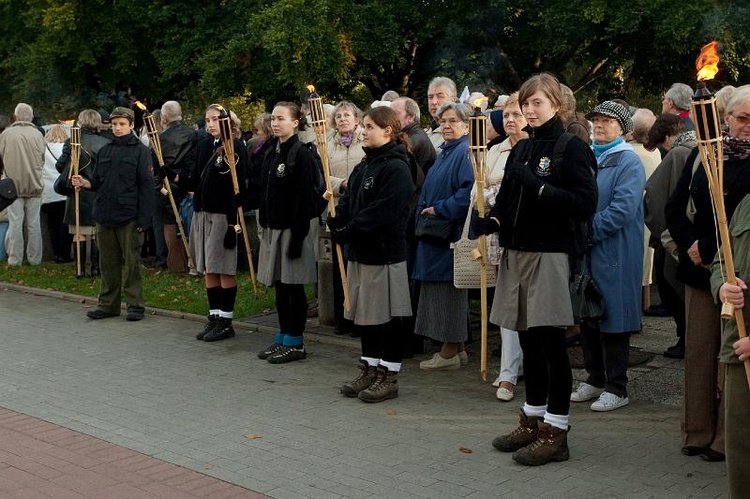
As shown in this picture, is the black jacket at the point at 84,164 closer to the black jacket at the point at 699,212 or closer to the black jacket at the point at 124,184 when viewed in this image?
the black jacket at the point at 124,184

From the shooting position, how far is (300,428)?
23.7ft

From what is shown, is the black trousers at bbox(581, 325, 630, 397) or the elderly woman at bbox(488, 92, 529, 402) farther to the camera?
the elderly woman at bbox(488, 92, 529, 402)

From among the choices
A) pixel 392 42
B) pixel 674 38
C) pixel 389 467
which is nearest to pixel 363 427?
pixel 389 467

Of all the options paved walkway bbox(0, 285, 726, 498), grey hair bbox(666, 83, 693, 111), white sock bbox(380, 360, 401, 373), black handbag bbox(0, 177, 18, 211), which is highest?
grey hair bbox(666, 83, 693, 111)

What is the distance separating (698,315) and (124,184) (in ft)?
21.4

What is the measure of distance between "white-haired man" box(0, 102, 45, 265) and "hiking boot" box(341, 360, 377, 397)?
Result: 8585mm

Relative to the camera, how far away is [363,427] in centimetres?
723

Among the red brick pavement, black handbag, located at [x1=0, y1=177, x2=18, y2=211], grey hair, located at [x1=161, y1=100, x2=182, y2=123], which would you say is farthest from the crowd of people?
black handbag, located at [x1=0, y1=177, x2=18, y2=211]

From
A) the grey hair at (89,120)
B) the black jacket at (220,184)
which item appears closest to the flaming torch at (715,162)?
the black jacket at (220,184)

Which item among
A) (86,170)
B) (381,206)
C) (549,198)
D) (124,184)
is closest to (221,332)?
(124,184)

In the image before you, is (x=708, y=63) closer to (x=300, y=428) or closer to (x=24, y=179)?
(x=300, y=428)

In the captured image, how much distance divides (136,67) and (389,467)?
76.3 ft

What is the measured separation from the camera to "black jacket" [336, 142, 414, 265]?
25.3 feet

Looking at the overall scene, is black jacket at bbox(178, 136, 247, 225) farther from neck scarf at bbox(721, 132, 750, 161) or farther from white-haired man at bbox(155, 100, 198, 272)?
neck scarf at bbox(721, 132, 750, 161)
